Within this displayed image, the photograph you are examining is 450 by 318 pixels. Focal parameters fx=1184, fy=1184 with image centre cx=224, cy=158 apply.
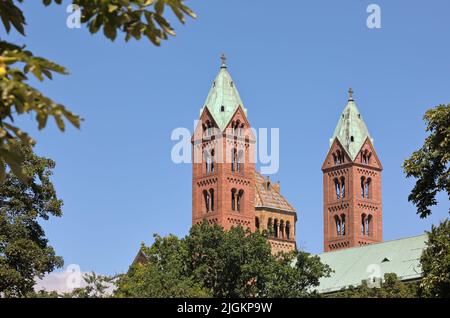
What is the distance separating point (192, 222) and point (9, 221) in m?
57.4

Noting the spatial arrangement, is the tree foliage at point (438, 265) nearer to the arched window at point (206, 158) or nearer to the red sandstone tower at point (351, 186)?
the arched window at point (206, 158)

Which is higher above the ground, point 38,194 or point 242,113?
point 242,113

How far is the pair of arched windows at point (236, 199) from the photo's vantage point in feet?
372

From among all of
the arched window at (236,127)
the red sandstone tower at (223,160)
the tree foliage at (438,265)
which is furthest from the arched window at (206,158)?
the tree foliage at (438,265)

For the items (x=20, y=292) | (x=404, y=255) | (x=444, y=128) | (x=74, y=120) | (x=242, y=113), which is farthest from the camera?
(x=242, y=113)

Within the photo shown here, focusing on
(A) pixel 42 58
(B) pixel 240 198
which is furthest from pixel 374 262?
(A) pixel 42 58

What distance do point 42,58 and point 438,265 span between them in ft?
123

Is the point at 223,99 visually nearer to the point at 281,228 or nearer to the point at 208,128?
the point at 208,128

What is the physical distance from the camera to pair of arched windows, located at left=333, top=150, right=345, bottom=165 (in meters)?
127

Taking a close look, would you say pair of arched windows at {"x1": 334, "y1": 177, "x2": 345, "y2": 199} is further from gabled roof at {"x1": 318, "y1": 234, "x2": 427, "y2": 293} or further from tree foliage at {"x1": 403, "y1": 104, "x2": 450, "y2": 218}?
tree foliage at {"x1": 403, "y1": 104, "x2": 450, "y2": 218}
